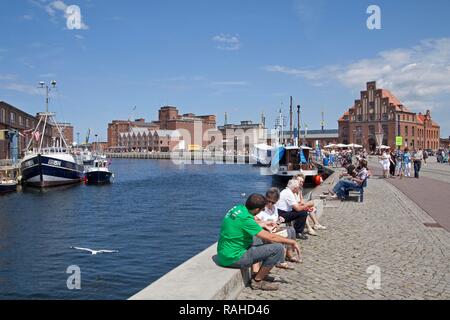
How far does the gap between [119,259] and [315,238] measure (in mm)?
6989

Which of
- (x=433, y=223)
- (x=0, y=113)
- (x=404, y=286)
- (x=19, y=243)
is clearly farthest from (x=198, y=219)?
(x=0, y=113)

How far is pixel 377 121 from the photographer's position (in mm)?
110500

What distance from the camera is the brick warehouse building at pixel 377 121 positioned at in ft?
358

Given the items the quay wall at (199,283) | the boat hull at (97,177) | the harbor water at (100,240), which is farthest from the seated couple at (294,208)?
the boat hull at (97,177)

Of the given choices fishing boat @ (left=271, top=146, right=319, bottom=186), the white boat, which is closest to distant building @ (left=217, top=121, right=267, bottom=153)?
the white boat

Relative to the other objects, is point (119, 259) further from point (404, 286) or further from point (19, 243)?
point (404, 286)

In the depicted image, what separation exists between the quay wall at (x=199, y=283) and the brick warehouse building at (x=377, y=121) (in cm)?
10361

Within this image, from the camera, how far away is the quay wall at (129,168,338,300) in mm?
5992

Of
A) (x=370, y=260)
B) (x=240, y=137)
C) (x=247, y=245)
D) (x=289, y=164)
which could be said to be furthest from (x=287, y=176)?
(x=240, y=137)

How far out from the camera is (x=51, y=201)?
3522 cm

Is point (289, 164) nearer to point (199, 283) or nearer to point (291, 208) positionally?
point (291, 208)

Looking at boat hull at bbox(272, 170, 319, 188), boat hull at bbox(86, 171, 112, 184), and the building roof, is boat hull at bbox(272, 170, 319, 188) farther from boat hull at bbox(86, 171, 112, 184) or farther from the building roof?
the building roof

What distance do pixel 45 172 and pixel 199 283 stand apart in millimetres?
44779

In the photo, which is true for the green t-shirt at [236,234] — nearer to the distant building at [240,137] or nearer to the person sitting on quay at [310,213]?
the person sitting on quay at [310,213]
